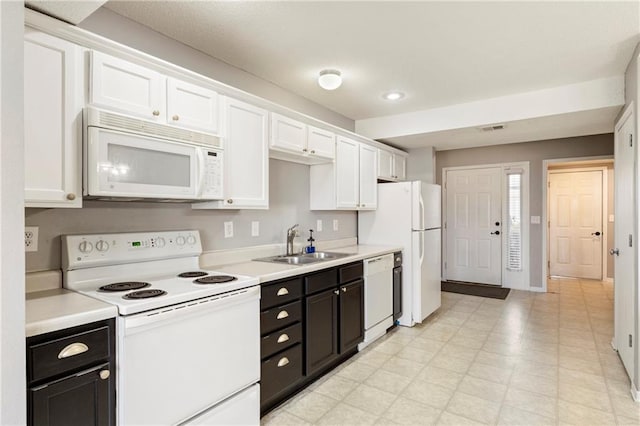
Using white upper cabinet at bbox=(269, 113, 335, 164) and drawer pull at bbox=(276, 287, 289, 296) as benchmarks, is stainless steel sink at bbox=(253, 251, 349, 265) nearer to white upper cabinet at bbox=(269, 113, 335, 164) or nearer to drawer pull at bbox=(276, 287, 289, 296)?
drawer pull at bbox=(276, 287, 289, 296)

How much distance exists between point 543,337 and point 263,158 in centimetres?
327

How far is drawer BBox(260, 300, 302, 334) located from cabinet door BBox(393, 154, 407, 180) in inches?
107

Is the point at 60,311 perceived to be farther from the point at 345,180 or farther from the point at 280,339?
the point at 345,180

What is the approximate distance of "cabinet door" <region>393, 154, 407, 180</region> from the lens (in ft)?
15.3

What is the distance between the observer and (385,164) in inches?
174

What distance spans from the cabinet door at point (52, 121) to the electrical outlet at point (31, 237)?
280 millimetres

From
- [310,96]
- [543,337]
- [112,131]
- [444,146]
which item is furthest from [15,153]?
[444,146]

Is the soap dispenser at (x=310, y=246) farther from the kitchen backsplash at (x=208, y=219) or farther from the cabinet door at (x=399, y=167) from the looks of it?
the cabinet door at (x=399, y=167)

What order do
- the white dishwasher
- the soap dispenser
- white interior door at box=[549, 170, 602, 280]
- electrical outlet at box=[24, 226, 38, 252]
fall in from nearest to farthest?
electrical outlet at box=[24, 226, 38, 252]
the white dishwasher
the soap dispenser
white interior door at box=[549, 170, 602, 280]

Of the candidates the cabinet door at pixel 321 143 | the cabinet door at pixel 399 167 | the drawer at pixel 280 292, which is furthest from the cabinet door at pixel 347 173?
the drawer at pixel 280 292

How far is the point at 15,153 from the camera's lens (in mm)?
1089

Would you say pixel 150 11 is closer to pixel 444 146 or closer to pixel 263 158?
pixel 263 158

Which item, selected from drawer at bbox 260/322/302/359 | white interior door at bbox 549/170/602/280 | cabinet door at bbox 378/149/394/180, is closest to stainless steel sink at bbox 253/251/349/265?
drawer at bbox 260/322/302/359

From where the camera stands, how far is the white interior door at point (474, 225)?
5840 millimetres
